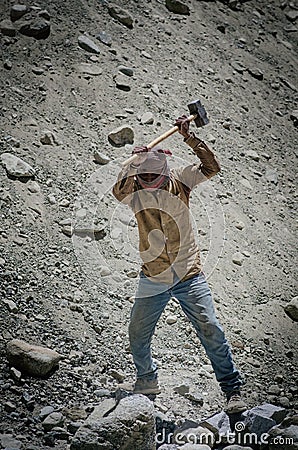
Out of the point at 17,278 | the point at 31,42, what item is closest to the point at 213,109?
the point at 31,42

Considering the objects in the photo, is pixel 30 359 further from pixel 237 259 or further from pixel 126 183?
pixel 237 259

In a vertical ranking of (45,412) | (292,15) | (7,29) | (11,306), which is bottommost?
(11,306)

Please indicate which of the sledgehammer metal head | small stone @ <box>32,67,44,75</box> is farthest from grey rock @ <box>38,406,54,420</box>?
small stone @ <box>32,67,44,75</box>

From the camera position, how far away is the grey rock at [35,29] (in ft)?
19.0

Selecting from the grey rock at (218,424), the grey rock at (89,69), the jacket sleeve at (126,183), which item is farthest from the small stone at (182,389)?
the grey rock at (89,69)

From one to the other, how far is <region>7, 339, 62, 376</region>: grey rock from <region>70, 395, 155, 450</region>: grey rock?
0.56 metres

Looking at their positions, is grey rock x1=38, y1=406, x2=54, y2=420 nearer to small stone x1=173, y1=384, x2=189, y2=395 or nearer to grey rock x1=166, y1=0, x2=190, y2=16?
small stone x1=173, y1=384, x2=189, y2=395

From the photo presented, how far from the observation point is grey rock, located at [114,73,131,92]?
5.76 meters

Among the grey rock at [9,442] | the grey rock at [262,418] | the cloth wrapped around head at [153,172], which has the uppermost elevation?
the cloth wrapped around head at [153,172]

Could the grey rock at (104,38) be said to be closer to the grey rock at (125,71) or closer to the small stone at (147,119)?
the grey rock at (125,71)

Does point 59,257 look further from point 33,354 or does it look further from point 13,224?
point 33,354

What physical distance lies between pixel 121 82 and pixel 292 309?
7.58 ft

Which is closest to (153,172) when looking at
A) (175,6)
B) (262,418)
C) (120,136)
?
(262,418)

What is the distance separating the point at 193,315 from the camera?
355 cm
